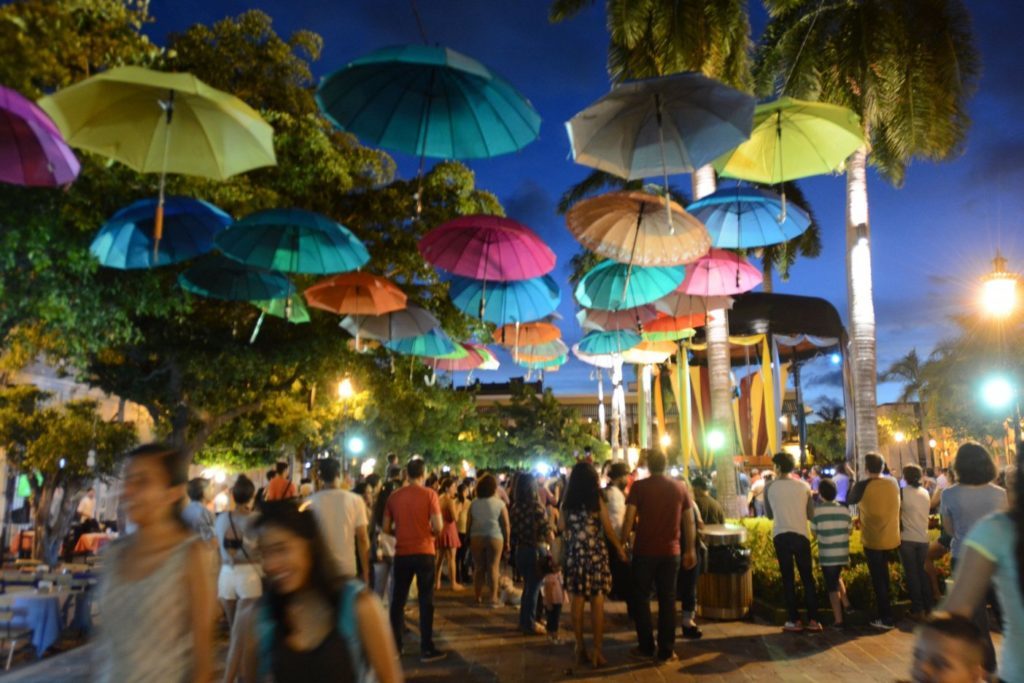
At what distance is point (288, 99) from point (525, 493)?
39.1 feet

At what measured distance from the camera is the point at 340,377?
66.5 ft

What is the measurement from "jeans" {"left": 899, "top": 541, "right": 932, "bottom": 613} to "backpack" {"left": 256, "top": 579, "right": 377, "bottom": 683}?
328 inches

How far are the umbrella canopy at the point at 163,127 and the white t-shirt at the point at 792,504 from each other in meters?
6.90

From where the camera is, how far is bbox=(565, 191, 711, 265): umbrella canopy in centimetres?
938

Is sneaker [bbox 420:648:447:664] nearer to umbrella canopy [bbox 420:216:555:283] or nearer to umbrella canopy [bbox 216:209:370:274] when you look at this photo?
umbrella canopy [bbox 420:216:555:283]

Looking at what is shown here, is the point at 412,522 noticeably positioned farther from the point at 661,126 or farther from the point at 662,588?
the point at 661,126

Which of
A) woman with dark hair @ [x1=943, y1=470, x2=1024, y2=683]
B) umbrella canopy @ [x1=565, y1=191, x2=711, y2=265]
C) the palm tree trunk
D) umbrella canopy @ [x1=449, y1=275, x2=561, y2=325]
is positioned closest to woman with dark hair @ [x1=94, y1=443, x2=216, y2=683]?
woman with dark hair @ [x1=943, y1=470, x2=1024, y2=683]

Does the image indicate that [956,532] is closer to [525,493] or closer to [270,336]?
[525,493]

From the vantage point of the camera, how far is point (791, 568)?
29.9 feet

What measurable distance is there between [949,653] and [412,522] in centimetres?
604

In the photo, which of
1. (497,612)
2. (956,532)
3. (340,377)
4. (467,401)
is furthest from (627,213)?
(467,401)

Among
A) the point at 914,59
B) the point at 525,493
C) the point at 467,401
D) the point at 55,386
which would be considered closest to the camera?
the point at 525,493

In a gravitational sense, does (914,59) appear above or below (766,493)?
above

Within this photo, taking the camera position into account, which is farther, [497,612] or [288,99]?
[288,99]
